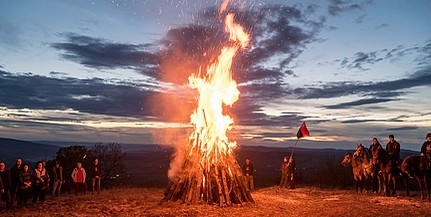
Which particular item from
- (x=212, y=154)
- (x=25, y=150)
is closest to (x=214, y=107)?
(x=212, y=154)

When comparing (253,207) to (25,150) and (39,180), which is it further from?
(25,150)

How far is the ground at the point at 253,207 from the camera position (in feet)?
44.0

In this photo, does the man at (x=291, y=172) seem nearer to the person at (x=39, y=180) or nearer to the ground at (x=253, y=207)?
the ground at (x=253, y=207)

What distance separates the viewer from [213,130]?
16312mm

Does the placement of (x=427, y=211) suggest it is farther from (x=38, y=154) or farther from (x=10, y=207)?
(x=38, y=154)

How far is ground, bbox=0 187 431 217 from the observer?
527 inches

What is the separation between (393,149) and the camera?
18188 millimetres

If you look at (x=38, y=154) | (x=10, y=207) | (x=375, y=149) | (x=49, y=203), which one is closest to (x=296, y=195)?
(x=375, y=149)

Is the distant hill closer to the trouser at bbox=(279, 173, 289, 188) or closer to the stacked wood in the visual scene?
the trouser at bbox=(279, 173, 289, 188)

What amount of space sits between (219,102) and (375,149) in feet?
24.3

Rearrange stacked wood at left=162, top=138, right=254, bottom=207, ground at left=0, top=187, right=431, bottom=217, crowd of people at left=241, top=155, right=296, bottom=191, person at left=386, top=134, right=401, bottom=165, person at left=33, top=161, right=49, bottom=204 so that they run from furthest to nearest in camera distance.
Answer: crowd of people at left=241, top=155, right=296, bottom=191 → person at left=386, top=134, right=401, bottom=165 → stacked wood at left=162, top=138, right=254, bottom=207 → person at left=33, top=161, right=49, bottom=204 → ground at left=0, top=187, right=431, bottom=217

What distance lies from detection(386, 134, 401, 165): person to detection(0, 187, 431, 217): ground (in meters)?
1.63

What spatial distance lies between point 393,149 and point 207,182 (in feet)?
28.6

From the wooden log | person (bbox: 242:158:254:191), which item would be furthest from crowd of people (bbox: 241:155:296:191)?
the wooden log
